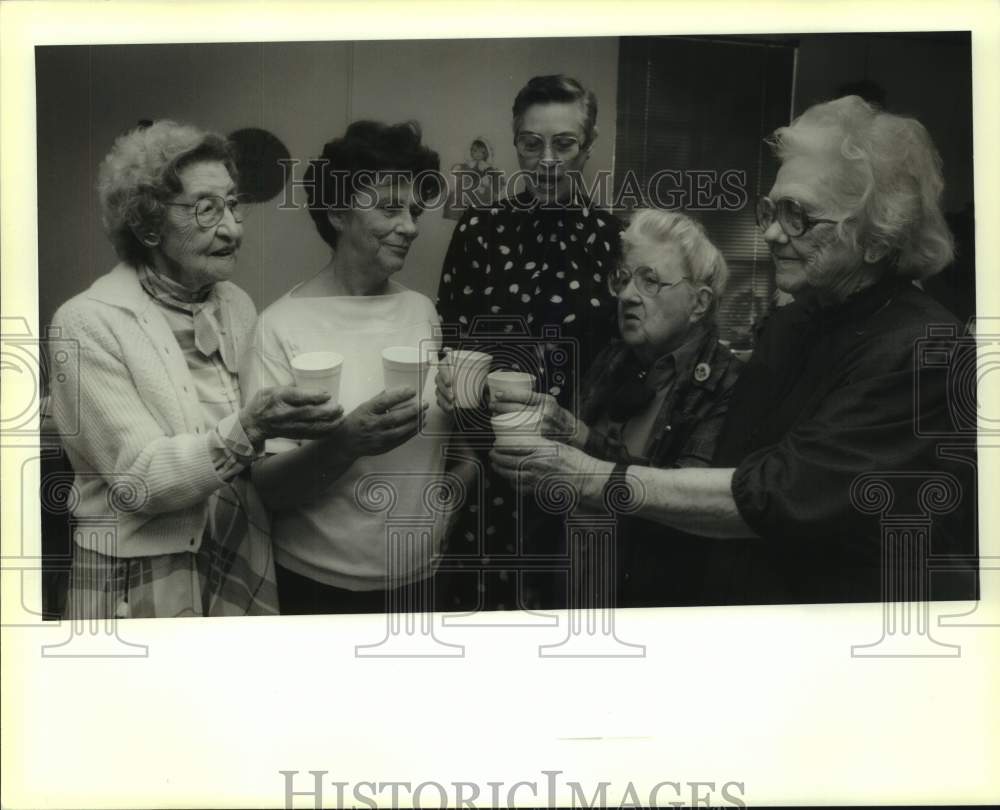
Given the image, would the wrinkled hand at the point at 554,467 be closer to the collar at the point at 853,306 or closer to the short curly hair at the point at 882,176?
the collar at the point at 853,306

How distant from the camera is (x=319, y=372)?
3752mm

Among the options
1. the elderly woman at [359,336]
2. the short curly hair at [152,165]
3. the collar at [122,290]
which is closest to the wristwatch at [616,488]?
the elderly woman at [359,336]

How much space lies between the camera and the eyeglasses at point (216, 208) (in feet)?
12.3

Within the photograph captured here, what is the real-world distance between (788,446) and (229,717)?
210cm

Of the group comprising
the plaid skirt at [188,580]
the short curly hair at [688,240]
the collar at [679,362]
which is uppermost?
the short curly hair at [688,240]

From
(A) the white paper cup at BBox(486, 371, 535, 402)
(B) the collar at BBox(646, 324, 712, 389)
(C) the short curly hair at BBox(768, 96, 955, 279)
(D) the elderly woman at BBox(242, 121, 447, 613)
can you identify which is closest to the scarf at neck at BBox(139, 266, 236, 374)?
(D) the elderly woman at BBox(242, 121, 447, 613)

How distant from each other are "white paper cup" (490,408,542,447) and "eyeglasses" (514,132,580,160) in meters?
Answer: 0.86

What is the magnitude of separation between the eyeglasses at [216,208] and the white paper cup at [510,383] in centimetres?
100

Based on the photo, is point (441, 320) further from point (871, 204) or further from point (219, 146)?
point (871, 204)

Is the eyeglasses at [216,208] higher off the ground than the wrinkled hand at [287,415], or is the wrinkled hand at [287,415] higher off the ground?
the eyeglasses at [216,208]

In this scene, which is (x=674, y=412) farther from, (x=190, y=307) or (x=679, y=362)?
(x=190, y=307)

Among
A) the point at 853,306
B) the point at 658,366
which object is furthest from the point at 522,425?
the point at 853,306

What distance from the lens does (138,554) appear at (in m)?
3.80

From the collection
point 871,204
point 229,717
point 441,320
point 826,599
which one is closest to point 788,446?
point 826,599
